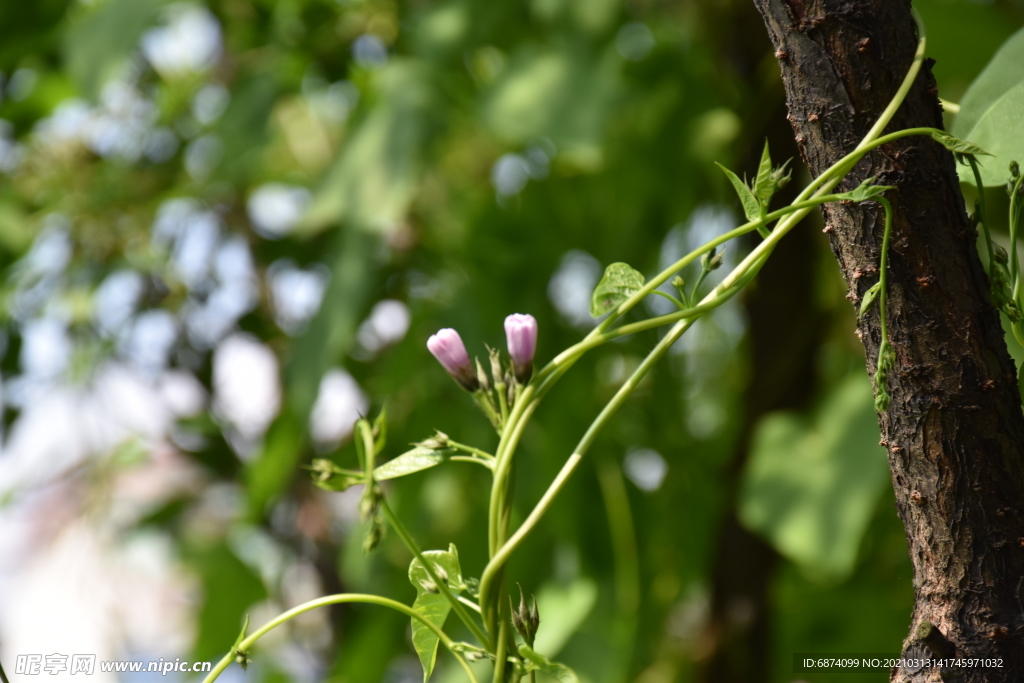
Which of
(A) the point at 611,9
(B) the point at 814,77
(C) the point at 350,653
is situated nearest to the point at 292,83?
(A) the point at 611,9

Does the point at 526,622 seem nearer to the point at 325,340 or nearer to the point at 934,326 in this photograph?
the point at 934,326

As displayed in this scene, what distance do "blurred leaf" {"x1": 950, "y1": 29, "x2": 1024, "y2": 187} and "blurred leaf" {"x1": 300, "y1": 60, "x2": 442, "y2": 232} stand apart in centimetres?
33

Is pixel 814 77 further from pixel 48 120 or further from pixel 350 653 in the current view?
pixel 48 120

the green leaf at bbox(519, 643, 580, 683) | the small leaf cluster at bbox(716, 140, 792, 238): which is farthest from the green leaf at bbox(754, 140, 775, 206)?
the green leaf at bbox(519, 643, 580, 683)

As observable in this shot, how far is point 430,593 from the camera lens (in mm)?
197

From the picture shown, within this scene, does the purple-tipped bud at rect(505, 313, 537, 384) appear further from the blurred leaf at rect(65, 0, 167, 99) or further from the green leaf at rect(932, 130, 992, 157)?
the blurred leaf at rect(65, 0, 167, 99)

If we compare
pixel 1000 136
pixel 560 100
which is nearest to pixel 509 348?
pixel 1000 136

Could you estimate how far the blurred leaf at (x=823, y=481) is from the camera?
18.0 inches

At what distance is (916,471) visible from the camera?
0.18 meters

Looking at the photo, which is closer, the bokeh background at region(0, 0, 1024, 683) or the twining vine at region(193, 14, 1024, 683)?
the twining vine at region(193, 14, 1024, 683)

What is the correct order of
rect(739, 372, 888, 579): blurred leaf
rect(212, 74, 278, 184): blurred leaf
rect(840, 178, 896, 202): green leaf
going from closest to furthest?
rect(840, 178, 896, 202): green leaf < rect(739, 372, 888, 579): blurred leaf < rect(212, 74, 278, 184): blurred leaf

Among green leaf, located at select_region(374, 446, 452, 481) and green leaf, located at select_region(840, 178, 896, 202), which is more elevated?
green leaf, located at select_region(840, 178, 896, 202)

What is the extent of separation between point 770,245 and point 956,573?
77 millimetres

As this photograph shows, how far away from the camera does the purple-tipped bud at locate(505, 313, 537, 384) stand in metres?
0.18
